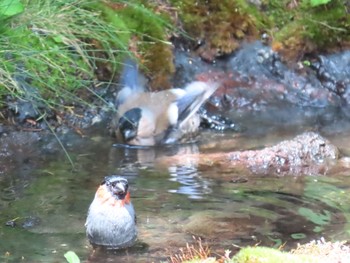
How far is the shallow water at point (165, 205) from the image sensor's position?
5137mm

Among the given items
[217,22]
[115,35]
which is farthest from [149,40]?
[217,22]

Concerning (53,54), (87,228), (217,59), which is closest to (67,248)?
(87,228)

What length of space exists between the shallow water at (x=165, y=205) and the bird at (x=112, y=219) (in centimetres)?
8

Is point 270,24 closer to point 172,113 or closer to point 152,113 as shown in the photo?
point 172,113

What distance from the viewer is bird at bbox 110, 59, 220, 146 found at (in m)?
7.74

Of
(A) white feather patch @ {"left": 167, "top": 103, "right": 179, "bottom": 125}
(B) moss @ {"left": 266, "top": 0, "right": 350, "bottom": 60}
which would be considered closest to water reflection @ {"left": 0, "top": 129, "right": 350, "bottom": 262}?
(A) white feather patch @ {"left": 167, "top": 103, "right": 179, "bottom": 125}

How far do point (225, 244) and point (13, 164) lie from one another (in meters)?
2.53

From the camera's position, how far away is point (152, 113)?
26.1 ft

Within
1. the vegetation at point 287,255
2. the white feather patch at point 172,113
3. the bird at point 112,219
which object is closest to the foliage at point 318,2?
the white feather patch at point 172,113

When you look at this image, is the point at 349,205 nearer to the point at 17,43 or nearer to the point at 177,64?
the point at 17,43

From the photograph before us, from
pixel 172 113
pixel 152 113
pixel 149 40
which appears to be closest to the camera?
pixel 152 113

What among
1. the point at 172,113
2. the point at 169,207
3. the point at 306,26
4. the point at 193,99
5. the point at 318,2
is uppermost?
the point at 318,2

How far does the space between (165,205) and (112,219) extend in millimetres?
697

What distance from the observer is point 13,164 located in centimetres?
690
